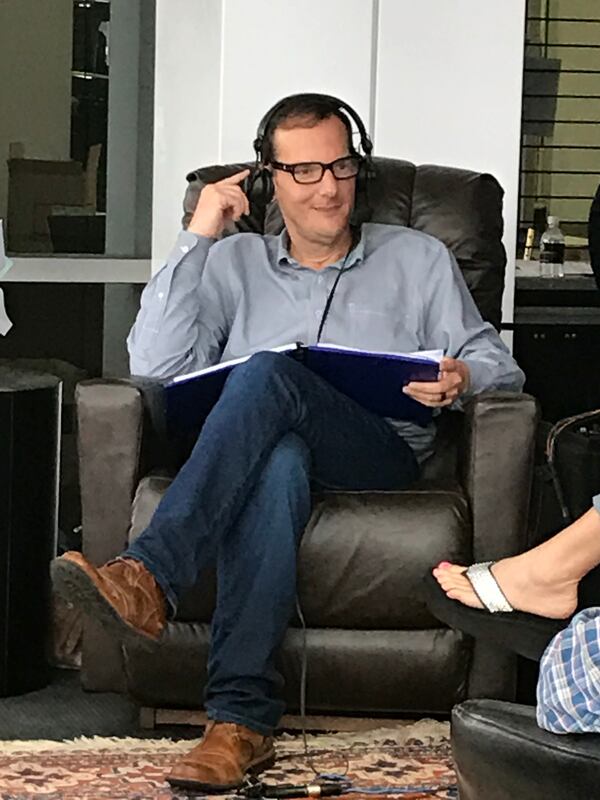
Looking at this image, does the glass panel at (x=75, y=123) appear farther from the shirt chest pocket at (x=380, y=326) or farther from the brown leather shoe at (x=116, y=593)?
the brown leather shoe at (x=116, y=593)

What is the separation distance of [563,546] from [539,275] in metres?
2.53

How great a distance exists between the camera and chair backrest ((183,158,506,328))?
3.06 m

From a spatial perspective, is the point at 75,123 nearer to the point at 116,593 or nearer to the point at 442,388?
the point at 442,388

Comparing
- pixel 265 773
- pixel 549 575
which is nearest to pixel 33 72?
pixel 265 773

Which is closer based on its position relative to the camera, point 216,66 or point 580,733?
point 580,733

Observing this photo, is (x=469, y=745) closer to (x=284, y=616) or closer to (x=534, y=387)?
(x=284, y=616)

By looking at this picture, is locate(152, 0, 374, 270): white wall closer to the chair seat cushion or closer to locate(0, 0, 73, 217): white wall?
locate(0, 0, 73, 217): white wall

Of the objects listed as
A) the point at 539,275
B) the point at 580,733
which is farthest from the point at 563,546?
the point at 539,275

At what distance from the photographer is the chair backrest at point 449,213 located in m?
3.06

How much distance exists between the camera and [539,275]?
437 centimetres

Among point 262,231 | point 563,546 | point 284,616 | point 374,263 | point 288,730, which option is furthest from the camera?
point 262,231

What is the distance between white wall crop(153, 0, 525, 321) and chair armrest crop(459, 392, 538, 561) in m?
1.27

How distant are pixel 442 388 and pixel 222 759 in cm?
75

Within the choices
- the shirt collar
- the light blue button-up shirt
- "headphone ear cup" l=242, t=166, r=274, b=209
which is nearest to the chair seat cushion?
the light blue button-up shirt
